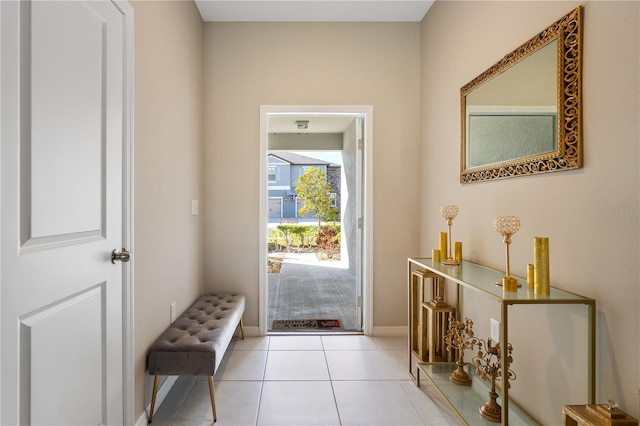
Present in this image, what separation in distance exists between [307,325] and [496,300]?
2183 millimetres

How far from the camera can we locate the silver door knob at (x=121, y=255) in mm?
1494

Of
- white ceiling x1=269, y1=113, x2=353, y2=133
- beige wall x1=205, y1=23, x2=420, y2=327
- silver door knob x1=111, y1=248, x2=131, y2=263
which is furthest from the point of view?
white ceiling x1=269, y1=113, x2=353, y2=133

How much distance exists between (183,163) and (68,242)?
1.37m

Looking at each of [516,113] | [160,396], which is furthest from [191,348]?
[516,113]

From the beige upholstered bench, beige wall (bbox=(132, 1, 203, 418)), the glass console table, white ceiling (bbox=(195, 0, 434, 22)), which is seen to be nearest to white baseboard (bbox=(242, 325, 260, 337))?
beige wall (bbox=(132, 1, 203, 418))

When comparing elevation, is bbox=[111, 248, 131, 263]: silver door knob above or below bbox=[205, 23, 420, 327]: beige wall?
below

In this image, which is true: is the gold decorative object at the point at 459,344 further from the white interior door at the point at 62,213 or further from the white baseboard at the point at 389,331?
the white interior door at the point at 62,213

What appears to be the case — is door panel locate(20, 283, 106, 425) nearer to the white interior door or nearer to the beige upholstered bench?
the white interior door

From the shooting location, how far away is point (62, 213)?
3.84 feet

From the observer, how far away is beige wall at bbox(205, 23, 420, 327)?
10.0 ft

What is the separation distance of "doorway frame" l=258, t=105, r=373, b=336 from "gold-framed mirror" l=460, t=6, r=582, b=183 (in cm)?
101

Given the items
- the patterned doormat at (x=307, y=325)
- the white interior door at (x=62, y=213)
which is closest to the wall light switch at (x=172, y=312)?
the white interior door at (x=62, y=213)

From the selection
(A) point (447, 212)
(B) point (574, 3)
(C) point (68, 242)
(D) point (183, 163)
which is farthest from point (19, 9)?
(A) point (447, 212)

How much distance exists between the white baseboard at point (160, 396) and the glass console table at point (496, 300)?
1.56 metres
